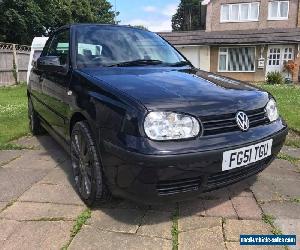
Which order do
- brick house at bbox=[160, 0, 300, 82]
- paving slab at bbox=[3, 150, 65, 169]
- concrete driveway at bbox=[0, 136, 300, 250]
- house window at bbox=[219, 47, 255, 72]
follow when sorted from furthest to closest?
1. house window at bbox=[219, 47, 255, 72]
2. brick house at bbox=[160, 0, 300, 82]
3. paving slab at bbox=[3, 150, 65, 169]
4. concrete driveway at bbox=[0, 136, 300, 250]

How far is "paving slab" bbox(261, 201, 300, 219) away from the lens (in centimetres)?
299

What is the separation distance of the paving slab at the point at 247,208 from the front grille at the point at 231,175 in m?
0.34

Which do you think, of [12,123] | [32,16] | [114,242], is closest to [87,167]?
[114,242]

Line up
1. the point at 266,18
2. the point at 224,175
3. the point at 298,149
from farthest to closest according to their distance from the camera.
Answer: the point at 266,18, the point at 298,149, the point at 224,175

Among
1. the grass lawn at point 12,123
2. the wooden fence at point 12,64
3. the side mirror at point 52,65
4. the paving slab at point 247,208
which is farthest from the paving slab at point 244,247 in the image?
the wooden fence at point 12,64

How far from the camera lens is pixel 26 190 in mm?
3570

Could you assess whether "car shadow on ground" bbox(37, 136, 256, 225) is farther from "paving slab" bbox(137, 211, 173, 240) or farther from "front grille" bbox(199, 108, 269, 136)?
"front grille" bbox(199, 108, 269, 136)

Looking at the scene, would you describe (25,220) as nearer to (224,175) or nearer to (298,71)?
(224,175)

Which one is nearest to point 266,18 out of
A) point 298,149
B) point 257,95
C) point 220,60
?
point 220,60

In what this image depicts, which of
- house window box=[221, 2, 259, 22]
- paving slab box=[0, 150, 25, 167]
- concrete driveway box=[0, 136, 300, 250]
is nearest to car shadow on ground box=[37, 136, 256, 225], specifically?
concrete driveway box=[0, 136, 300, 250]

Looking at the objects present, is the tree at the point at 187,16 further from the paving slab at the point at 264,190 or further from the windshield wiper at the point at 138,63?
the paving slab at the point at 264,190

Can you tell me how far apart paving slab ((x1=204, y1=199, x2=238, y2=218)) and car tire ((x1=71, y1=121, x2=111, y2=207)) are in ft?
2.80

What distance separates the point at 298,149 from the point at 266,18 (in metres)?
26.0

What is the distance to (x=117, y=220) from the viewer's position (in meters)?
2.92
